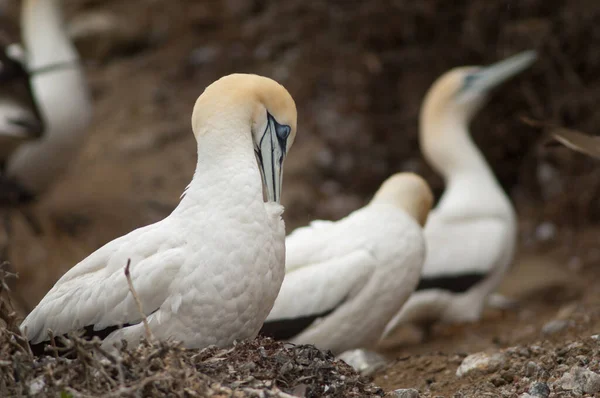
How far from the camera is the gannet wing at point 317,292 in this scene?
5992mm

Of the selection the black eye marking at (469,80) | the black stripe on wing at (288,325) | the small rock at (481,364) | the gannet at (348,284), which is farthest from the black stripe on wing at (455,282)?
the small rock at (481,364)

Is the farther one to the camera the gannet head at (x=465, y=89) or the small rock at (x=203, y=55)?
the small rock at (x=203, y=55)

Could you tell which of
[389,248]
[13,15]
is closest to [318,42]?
[13,15]

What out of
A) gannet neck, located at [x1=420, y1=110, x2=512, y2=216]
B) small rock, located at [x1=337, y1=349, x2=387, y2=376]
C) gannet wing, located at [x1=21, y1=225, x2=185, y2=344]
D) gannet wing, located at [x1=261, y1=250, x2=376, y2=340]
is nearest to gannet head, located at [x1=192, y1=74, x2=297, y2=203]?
gannet wing, located at [x1=21, y1=225, x2=185, y2=344]

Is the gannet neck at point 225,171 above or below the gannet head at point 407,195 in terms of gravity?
above

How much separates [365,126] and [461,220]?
343 cm

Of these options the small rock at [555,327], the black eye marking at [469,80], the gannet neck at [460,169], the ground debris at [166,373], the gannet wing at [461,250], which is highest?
the ground debris at [166,373]

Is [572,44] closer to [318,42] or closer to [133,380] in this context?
[318,42]

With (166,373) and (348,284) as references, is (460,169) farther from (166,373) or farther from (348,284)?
(166,373)

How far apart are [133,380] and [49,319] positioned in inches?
37.1

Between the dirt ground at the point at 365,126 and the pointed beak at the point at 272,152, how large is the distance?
206 inches

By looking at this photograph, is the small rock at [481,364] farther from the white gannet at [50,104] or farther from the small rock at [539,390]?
the white gannet at [50,104]

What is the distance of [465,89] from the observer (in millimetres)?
9500

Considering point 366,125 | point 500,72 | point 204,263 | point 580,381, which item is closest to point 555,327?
point 580,381
